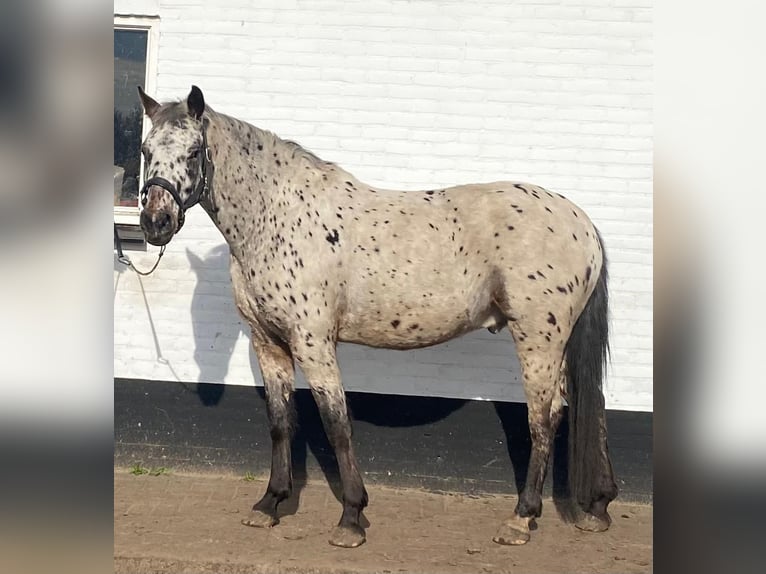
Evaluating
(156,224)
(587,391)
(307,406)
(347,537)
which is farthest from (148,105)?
(587,391)

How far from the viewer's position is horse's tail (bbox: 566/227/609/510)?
12.0ft

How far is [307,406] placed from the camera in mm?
4570

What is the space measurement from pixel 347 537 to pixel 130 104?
329cm

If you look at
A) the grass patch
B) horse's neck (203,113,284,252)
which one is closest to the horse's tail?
horse's neck (203,113,284,252)

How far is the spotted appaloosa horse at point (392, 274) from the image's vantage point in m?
3.46

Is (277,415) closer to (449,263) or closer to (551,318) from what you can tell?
(449,263)

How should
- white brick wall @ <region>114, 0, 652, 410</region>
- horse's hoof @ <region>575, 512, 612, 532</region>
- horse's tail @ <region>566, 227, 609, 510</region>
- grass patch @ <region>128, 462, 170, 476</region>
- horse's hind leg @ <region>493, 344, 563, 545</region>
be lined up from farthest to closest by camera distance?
grass patch @ <region>128, 462, 170, 476</region>, white brick wall @ <region>114, 0, 652, 410</region>, horse's hoof @ <region>575, 512, 612, 532</region>, horse's tail @ <region>566, 227, 609, 510</region>, horse's hind leg @ <region>493, 344, 563, 545</region>

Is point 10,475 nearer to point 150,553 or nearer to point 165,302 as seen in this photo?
point 150,553

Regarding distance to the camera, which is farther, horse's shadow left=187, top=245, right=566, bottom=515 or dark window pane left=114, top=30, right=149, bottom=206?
dark window pane left=114, top=30, right=149, bottom=206

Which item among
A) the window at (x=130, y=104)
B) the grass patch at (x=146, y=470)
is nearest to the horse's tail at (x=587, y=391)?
the grass patch at (x=146, y=470)

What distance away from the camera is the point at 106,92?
154cm

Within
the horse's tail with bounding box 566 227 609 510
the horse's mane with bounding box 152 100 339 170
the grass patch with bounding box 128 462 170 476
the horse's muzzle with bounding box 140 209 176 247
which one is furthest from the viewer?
the grass patch with bounding box 128 462 170 476

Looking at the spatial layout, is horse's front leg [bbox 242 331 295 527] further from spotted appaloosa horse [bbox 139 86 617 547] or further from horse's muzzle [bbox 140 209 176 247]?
horse's muzzle [bbox 140 209 176 247]

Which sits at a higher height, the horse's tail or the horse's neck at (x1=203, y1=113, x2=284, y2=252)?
the horse's neck at (x1=203, y1=113, x2=284, y2=252)
